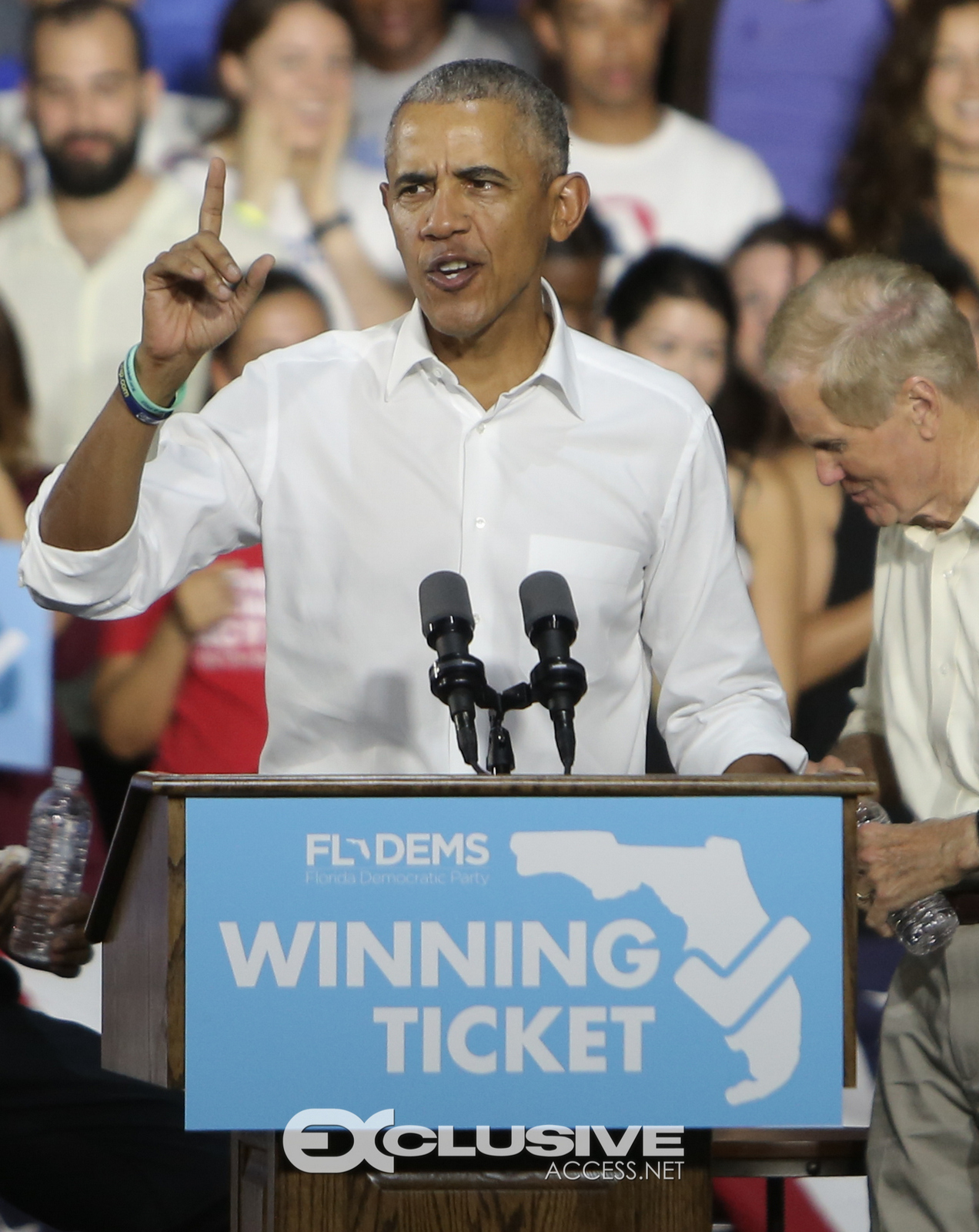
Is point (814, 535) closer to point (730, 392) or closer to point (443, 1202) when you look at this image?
point (730, 392)

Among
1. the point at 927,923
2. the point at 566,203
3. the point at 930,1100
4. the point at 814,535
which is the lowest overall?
the point at 930,1100

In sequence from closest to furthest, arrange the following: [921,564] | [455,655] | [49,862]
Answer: [455,655] → [921,564] → [49,862]

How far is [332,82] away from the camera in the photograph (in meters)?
3.37

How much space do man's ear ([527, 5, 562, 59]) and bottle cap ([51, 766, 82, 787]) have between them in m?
1.86

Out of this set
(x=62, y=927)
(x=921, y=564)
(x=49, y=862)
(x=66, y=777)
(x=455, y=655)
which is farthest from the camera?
(x=66, y=777)

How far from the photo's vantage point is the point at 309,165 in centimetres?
337

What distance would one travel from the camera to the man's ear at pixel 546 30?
10.9 ft

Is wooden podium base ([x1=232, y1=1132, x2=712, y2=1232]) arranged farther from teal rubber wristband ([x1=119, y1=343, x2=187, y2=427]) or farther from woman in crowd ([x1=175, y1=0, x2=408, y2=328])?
woman in crowd ([x1=175, y1=0, x2=408, y2=328])

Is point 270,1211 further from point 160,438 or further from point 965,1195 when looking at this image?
point 965,1195

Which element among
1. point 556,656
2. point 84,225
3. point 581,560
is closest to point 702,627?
point 581,560

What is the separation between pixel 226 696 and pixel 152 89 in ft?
4.36

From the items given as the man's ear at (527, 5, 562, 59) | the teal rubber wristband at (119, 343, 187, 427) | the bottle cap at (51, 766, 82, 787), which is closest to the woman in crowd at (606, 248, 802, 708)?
the man's ear at (527, 5, 562, 59)

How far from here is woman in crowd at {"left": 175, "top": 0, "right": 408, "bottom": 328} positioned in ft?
11.0

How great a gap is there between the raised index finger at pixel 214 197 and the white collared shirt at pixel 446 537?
310mm
